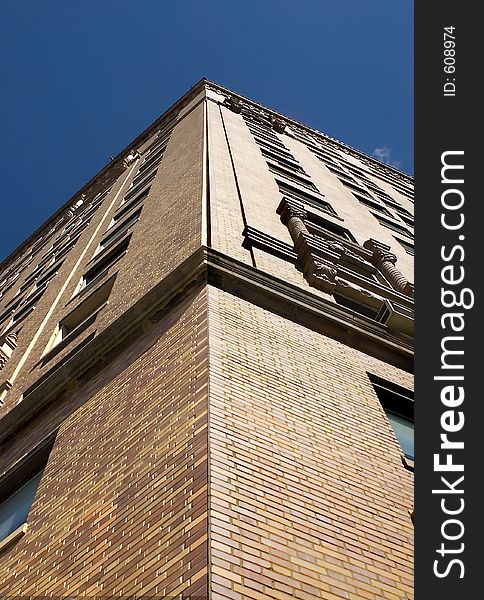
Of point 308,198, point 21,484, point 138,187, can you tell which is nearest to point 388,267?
point 308,198

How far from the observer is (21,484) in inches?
364

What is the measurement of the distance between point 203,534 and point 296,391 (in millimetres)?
2657

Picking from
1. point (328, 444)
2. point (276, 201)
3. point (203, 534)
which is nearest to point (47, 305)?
point (276, 201)

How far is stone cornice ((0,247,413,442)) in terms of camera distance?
924cm

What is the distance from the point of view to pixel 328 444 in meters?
6.97

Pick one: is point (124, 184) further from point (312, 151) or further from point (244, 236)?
point (244, 236)

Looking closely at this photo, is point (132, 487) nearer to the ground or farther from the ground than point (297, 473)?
nearer to the ground

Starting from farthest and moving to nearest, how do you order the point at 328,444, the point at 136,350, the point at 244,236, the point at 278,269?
the point at 244,236, the point at 278,269, the point at 136,350, the point at 328,444

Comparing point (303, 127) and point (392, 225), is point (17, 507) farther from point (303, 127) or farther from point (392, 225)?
point (303, 127)

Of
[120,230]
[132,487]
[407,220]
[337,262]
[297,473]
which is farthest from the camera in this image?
[407,220]

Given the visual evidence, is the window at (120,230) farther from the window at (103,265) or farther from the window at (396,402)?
the window at (396,402)

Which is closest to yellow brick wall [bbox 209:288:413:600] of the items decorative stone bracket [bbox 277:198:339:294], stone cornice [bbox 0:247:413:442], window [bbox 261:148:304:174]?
stone cornice [bbox 0:247:413:442]

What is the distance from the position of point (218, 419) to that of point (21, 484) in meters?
4.12

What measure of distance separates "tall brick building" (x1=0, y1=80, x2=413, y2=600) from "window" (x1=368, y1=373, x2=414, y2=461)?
28 mm
